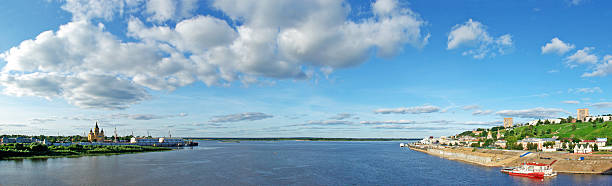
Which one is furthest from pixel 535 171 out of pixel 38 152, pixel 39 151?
pixel 39 151

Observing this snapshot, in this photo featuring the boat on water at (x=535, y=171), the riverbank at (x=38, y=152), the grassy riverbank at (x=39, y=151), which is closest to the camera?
the boat on water at (x=535, y=171)

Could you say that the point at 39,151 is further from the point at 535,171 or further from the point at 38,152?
the point at 535,171

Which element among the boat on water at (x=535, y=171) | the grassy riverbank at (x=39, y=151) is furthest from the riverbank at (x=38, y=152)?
the boat on water at (x=535, y=171)

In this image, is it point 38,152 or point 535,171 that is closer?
point 535,171

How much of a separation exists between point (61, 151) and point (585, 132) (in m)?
229

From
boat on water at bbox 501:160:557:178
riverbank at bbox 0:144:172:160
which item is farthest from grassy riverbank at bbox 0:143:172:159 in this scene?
boat on water at bbox 501:160:557:178

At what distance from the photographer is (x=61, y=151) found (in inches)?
4567

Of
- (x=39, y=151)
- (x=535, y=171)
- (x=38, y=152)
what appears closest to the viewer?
(x=535, y=171)

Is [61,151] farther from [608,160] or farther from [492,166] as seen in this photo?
[608,160]

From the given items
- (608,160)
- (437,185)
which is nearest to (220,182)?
(437,185)

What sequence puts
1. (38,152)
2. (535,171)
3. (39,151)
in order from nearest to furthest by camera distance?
(535,171), (38,152), (39,151)

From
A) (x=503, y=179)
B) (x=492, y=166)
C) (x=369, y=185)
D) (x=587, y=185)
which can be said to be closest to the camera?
(x=587, y=185)

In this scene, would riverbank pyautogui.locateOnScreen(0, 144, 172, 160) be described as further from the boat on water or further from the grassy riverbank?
the boat on water

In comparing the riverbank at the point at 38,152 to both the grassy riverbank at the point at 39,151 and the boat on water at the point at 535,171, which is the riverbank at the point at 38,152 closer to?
the grassy riverbank at the point at 39,151
